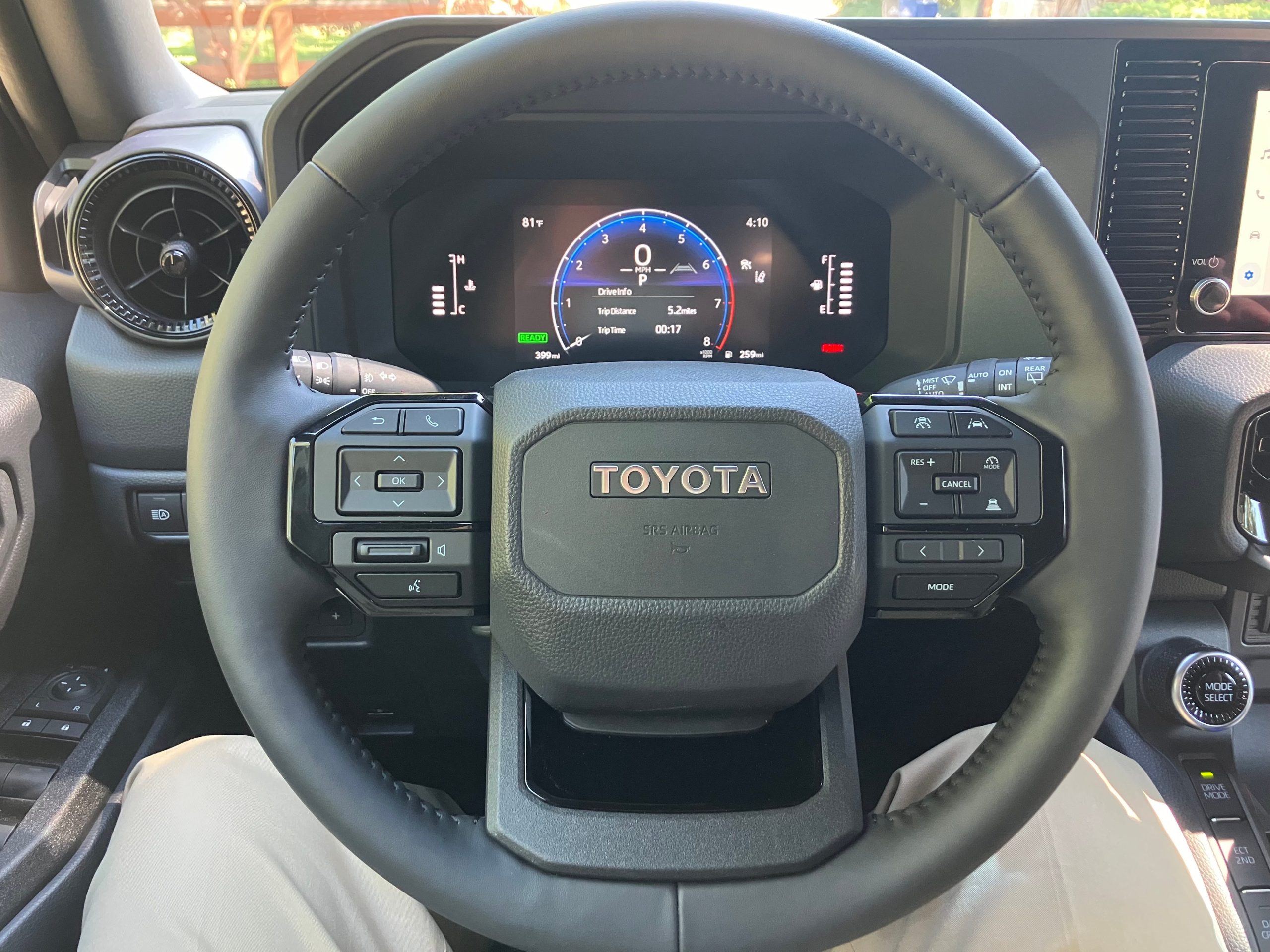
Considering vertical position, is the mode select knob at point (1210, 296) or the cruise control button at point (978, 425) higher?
the mode select knob at point (1210, 296)

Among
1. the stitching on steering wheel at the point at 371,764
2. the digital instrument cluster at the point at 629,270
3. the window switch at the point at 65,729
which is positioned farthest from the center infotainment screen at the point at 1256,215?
the window switch at the point at 65,729

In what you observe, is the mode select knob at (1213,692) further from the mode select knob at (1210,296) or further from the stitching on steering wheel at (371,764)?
the stitching on steering wheel at (371,764)

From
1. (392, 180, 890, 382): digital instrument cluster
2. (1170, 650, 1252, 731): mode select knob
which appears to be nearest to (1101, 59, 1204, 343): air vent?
(392, 180, 890, 382): digital instrument cluster

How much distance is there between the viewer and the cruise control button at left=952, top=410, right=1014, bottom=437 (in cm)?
69

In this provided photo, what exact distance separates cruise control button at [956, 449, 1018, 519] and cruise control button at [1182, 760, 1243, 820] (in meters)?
0.67

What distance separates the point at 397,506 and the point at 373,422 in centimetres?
7

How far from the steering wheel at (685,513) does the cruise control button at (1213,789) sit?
61 cm

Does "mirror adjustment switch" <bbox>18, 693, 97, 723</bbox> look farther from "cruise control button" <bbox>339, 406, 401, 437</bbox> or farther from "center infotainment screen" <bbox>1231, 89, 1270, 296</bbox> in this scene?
"center infotainment screen" <bbox>1231, 89, 1270, 296</bbox>

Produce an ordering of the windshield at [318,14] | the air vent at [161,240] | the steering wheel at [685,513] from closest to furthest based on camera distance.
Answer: the steering wheel at [685,513], the windshield at [318,14], the air vent at [161,240]

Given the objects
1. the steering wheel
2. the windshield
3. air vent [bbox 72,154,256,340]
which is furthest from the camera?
air vent [bbox 72,154,256,340]

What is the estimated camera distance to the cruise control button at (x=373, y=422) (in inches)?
27.3

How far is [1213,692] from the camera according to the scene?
112cm

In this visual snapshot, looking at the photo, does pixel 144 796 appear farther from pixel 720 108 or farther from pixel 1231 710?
pixel 1231 710

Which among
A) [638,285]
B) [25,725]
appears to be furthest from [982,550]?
[25,725]
